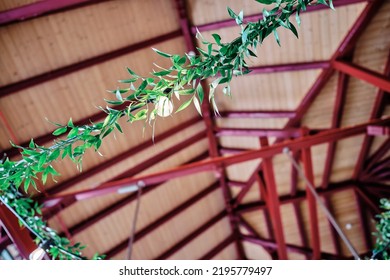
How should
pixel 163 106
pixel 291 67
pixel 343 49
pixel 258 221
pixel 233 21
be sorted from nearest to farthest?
1. pixel 163 106
2. pixel 343 49
3. pixel 233 21
4. pixel 291 67
5. pixel 258 221

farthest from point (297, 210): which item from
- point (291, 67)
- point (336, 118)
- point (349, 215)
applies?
point (291, 67)

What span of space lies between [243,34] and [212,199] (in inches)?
357

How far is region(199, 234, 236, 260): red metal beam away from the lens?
10812mm

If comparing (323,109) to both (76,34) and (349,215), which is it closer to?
(349,215)

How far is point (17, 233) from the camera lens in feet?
12.9

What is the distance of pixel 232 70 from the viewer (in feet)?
4.88

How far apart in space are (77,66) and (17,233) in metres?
3.42

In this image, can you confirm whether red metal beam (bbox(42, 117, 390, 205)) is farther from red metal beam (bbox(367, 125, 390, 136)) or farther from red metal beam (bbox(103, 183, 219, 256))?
red metal beam (bbox(103, 183, 219, 256))

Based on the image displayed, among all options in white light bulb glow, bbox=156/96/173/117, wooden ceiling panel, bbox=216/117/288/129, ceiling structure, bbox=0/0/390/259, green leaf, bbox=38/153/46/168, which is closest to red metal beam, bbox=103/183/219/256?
ceiling structure, bbox=0/0/390/259

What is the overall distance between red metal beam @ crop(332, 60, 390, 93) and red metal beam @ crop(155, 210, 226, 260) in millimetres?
5696

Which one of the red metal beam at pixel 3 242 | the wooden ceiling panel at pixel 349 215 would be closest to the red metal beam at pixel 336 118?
the wooden ceiling panel at pixel 349 215

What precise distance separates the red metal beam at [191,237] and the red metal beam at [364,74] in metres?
5.70
